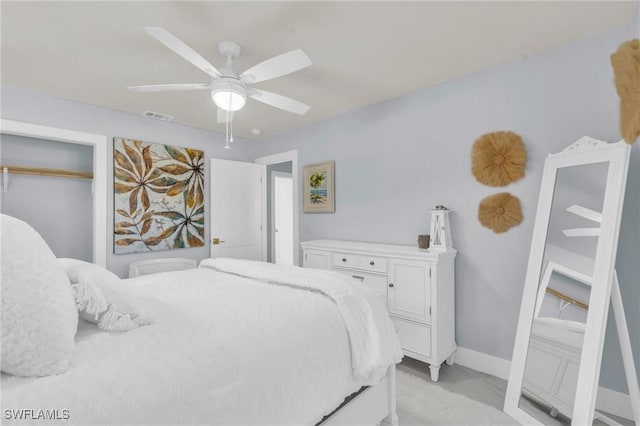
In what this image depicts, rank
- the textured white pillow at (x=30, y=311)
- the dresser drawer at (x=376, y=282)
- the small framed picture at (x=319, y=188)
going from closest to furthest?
the textured white pillow at (x=30, y=311), the dresser drawer at (x=376, y=282), the small framed picture at (x=319, y=188)

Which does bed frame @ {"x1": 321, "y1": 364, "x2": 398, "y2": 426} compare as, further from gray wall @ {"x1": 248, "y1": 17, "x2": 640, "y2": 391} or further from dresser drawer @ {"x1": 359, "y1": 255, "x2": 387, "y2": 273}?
gray wall @ {"x1": 248, "y1": 17, "x2": 640, "y2": 391}

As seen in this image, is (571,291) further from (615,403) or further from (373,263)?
(373,263)

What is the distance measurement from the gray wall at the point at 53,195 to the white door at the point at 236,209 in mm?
1416

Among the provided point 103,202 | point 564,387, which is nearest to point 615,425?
point 564,387

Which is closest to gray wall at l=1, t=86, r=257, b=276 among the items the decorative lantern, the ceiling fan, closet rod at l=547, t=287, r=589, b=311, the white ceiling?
the white ceiling

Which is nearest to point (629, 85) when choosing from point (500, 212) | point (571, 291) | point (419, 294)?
point (500, 212)

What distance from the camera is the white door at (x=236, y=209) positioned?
160 inches

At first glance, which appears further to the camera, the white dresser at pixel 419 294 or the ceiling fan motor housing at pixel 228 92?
the white dresser at pixel 419 294

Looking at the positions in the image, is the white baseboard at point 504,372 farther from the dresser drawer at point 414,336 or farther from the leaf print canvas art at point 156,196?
the leaf print canvas art at point 156,196

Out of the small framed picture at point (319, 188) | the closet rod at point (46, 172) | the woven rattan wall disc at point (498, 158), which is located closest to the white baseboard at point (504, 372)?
the woven rattan wall disc at point (498, 158)

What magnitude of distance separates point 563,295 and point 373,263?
52.7 inches

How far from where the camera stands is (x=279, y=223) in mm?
6168

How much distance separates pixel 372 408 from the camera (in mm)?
1673

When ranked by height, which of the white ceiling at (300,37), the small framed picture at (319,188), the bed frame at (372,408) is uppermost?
the white ceiling at (300,37)
